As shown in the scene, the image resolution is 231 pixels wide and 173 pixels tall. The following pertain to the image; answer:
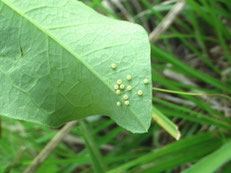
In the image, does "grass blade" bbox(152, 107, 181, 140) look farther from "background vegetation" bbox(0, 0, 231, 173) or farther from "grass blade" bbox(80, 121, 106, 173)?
"grass blade" bbox(80, 121, 106, 173)

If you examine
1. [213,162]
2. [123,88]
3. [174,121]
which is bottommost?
[174,121]

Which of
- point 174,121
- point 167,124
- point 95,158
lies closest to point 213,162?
point 167,124

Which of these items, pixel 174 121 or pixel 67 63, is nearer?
pixel 67 63

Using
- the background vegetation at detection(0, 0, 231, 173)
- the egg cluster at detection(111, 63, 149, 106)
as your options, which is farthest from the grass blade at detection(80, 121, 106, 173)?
the egg cluster at detection(111, 63, 149, 106)

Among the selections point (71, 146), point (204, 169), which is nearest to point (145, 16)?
point (71, 146)

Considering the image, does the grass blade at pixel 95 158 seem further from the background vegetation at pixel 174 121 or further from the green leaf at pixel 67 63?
the green leaf at pixel 67 63

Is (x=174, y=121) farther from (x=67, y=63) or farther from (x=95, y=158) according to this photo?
(x=67, y=63)
